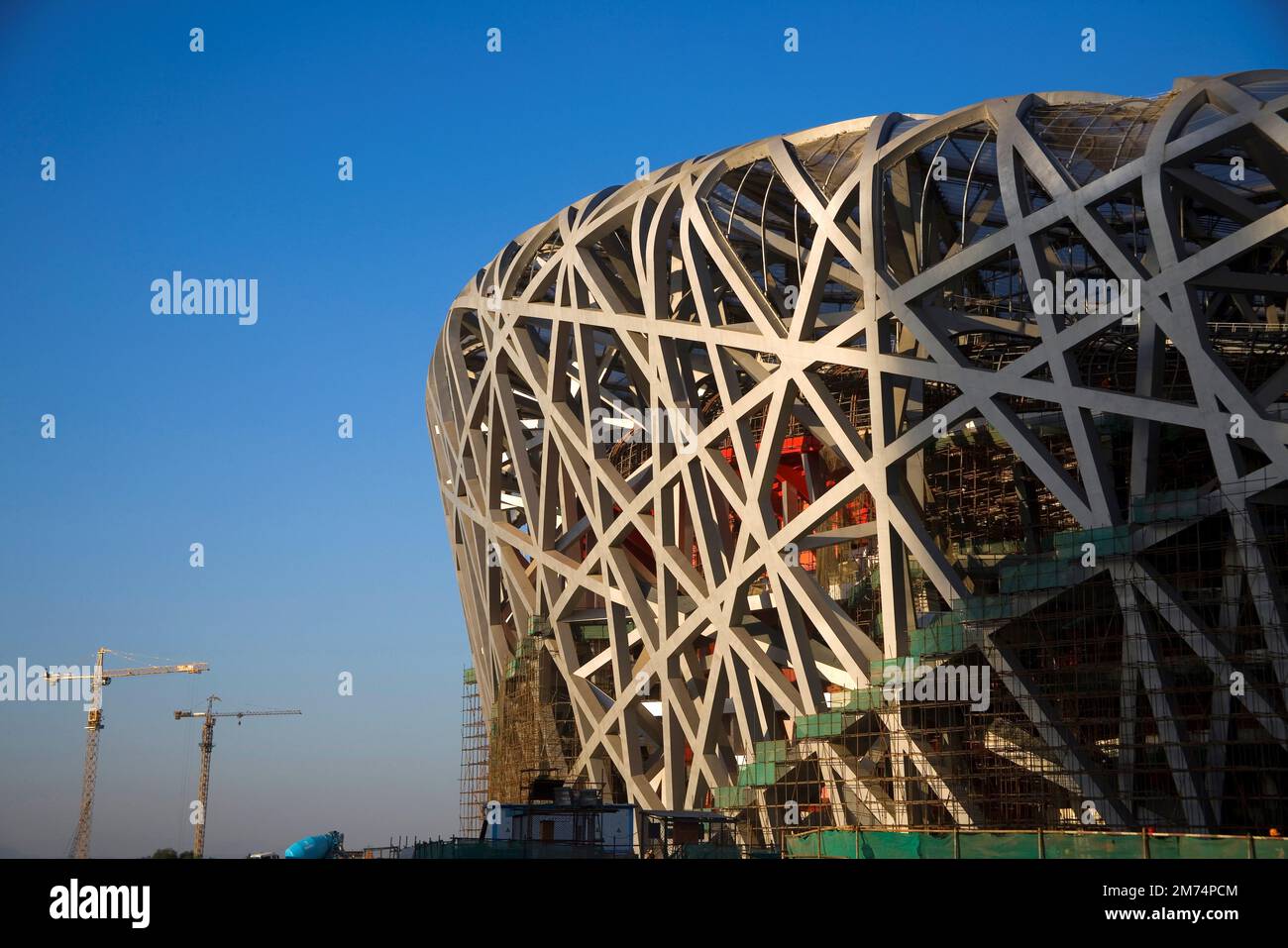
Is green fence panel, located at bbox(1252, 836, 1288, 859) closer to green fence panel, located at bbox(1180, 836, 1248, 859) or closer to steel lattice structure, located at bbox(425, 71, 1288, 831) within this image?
green fence panel, located at bbox(1180, 836, 1248, 859)

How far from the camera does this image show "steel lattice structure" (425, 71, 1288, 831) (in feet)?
99.5

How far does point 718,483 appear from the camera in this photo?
38.9 meters

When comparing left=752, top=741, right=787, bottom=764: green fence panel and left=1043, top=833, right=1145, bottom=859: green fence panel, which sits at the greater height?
left=752, top=741, right=787, bottom=764: green fence panel

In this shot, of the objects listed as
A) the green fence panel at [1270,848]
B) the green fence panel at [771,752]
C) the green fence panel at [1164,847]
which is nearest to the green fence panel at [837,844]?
the green fence panel at [1164,847]

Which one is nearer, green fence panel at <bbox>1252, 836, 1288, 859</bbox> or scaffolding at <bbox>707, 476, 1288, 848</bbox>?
green fence panel at <bbox>1252, 836, 1288, 859</bbox>

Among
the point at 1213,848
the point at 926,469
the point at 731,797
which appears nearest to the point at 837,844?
the point at 1213,848

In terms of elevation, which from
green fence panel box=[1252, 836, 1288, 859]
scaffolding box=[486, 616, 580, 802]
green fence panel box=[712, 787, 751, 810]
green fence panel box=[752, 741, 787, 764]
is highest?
scaffolding box=[486, 616, 580, 802]

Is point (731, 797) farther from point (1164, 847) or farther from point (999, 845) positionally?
point (1164, 847)

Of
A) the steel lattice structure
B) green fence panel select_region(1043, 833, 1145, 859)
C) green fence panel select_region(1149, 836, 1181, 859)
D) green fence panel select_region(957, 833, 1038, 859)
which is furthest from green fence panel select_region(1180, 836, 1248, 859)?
the steel lattice structure

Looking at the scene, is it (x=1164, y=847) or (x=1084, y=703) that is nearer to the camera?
(x=1164, y=847)

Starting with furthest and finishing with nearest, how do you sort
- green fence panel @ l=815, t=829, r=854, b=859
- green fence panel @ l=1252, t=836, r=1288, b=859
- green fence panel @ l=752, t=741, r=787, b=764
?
1. green fence panel @ l=752, t=741, r=787, b=764
2. green fence panel @ l=815, t=829, r=854, b=859
3. green fence panel @ l=1252, t=836, r=1288, b=859

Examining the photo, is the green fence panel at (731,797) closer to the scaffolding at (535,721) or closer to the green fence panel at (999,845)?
the scaffolding at (535,721)

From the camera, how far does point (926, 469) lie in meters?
39.1
